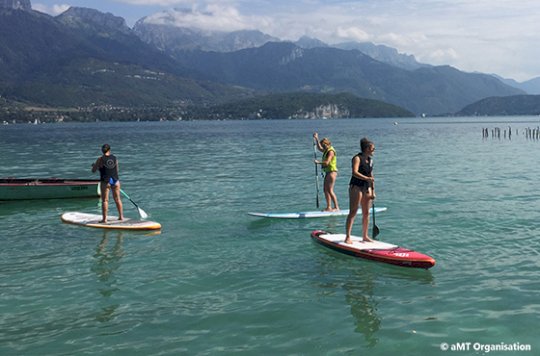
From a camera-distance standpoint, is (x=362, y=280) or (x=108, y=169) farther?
(x=108, y=169)

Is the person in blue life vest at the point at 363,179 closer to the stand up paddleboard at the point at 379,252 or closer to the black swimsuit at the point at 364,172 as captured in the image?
the black swimsuit at the point at 364,172

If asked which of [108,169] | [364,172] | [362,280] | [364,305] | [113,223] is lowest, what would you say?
[364,305]

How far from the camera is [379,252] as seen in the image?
51.3ft

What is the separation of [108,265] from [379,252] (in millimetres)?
8150

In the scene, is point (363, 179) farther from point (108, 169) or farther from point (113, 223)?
point (113, 223)

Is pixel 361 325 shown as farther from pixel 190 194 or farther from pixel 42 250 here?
pixel 190 194

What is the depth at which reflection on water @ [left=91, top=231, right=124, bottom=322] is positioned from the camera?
12.9m

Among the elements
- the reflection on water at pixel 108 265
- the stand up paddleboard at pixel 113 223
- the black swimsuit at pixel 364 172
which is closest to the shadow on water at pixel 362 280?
the black swimsuit at pixel 364 172

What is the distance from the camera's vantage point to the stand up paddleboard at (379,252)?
1494 cm

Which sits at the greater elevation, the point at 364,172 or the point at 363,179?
the point at 364,172

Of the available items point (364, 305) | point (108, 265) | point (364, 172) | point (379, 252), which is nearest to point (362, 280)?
point (379, 252)

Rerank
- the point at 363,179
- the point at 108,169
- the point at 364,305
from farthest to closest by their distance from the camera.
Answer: the point at 108,169, the point at 363,179, the point at 364,305

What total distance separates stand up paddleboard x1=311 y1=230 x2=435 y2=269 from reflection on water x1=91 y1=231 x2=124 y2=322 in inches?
261

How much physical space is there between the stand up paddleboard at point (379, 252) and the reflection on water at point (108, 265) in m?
6.62
